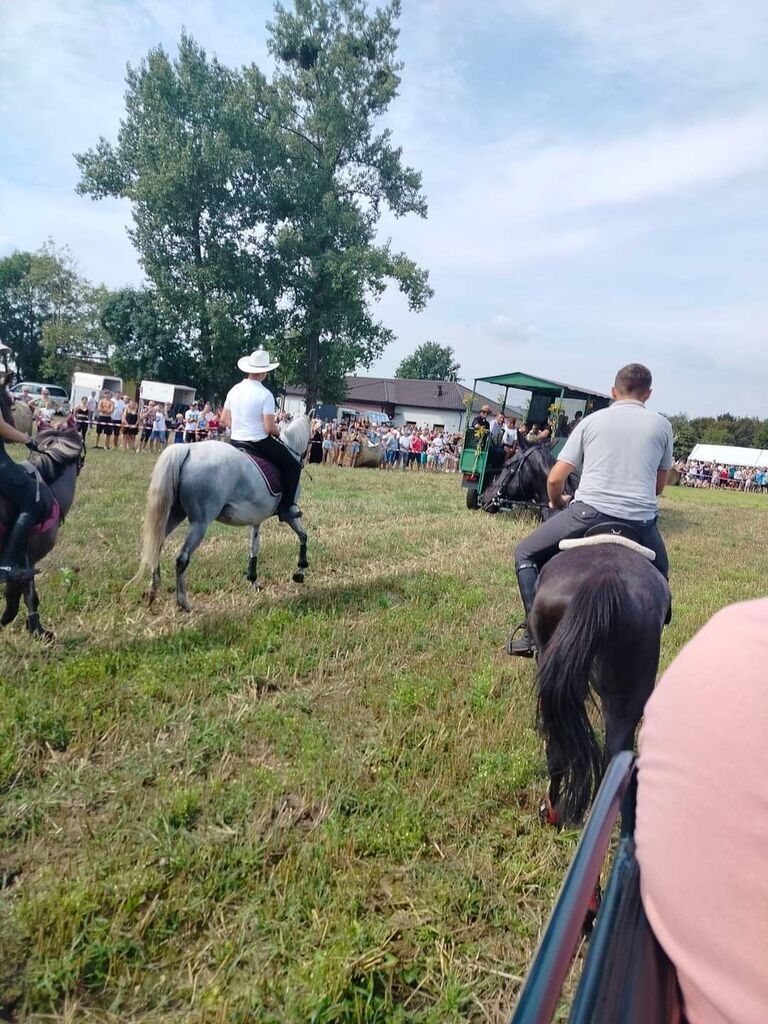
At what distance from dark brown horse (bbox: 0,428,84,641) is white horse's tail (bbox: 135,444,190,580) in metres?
0.68

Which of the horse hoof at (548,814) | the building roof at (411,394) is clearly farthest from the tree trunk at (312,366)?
the horse hoof at (548,814)

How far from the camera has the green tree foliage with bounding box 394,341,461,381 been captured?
3831 inches

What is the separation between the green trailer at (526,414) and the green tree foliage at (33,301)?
146ft

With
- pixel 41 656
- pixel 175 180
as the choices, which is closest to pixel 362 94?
pixel 175 180

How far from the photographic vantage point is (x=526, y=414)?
18.2m

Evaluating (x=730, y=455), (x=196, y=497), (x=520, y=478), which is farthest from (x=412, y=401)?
(x=196, y=497)

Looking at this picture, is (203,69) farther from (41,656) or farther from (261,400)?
(41,656)

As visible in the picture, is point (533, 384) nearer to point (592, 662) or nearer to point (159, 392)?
point (592, 662)

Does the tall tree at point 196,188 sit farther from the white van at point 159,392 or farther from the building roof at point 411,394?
Result: the building roof at point 411,394

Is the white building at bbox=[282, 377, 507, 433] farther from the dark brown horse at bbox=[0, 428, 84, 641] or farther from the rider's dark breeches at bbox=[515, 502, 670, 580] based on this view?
the rider's dark breeches at bbox=[515, 502, 670, 580]

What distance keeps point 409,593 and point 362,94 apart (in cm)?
3381

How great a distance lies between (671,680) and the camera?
119cm

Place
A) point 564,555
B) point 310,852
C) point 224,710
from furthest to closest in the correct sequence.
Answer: point 224,710, point 564,555, point 310,852

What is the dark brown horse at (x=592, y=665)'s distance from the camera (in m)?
3.15
